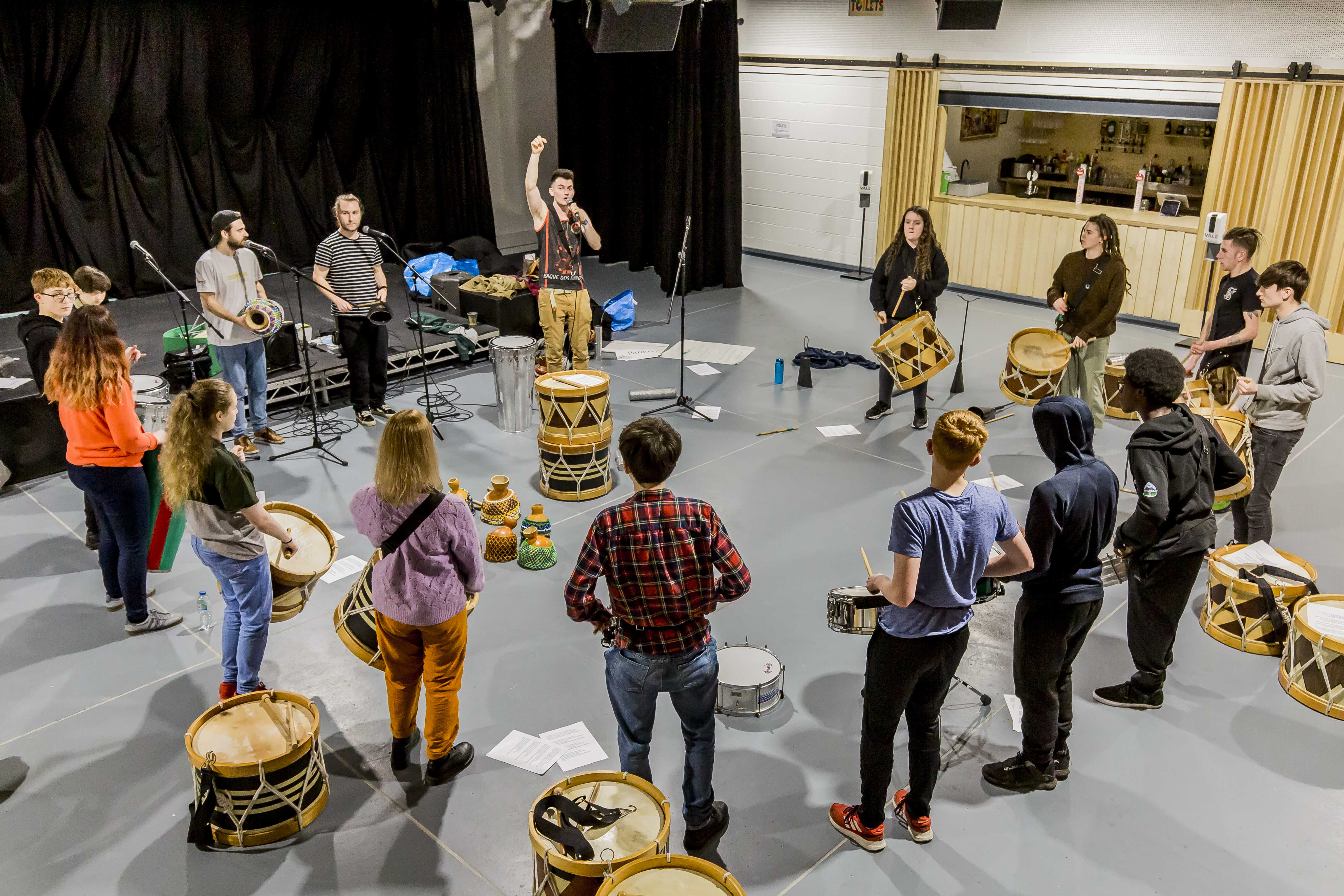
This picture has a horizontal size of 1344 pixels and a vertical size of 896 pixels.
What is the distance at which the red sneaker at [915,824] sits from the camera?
345 cm

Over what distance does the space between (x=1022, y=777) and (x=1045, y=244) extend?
26.0ft

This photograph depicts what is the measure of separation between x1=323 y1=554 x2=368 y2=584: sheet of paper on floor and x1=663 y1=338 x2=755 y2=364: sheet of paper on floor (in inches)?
155

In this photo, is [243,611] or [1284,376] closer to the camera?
[243,611]

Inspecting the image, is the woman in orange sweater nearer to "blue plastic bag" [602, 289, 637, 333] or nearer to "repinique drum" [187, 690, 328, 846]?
"repinique drum" [187, 690, 328, 846]

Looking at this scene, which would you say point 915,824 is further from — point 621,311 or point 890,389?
point 621,311

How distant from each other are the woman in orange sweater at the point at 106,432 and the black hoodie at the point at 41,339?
0.95m

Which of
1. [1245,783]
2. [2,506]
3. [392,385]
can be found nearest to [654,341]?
[392,385]

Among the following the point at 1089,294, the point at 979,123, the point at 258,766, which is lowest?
the point at 258,766

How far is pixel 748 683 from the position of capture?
4.03m

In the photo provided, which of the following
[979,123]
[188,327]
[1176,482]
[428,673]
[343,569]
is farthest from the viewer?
[979,123]

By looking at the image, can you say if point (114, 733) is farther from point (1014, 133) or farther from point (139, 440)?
point (1014, 133)

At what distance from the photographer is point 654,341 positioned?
9.34m

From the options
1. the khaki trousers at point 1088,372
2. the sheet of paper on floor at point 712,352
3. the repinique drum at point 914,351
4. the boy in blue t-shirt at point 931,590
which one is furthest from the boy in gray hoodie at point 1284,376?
the sheet of paper on floor at point 712,352

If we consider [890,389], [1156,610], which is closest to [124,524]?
[1156,610]
